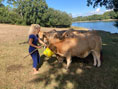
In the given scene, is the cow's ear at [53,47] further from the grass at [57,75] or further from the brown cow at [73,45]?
the grass at [57,75]

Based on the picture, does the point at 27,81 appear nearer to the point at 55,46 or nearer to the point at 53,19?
the point at 55,46

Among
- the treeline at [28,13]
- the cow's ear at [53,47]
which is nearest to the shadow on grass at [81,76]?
the cow's ear at [53,47]

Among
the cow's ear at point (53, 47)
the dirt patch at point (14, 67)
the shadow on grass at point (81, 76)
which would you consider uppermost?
the cow's ear at point (53, 47)

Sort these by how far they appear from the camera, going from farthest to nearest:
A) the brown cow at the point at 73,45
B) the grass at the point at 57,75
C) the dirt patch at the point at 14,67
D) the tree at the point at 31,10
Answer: the tree at the point at 31,10
the dirt patch at the point at 14,67
the brown cow at the point at 73,45
the grass at the point at 57,75

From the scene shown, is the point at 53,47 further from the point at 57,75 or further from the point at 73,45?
the point at 57,75

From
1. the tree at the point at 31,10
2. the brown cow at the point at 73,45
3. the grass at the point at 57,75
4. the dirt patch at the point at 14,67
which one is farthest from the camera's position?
the tree at the point at 31,10

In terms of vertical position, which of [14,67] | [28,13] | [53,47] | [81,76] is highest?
[28,13]

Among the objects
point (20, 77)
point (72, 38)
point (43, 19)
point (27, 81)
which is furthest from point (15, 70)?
point (43, 19)

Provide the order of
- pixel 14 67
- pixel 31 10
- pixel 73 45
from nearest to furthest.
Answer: pixel 73 45 → pixel 14 67 → pixel 31 10

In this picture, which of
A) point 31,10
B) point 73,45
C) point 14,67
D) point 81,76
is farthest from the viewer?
point 31,10

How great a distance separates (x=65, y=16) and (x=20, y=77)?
48.1 m

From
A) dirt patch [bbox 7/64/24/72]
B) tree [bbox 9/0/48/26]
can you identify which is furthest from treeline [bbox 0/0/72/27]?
dirt patch [bbox 7/64/24/72]

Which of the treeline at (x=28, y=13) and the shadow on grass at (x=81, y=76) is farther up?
the treeline at (x=28, y=13)

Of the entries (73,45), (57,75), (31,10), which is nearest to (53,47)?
(73,45)
